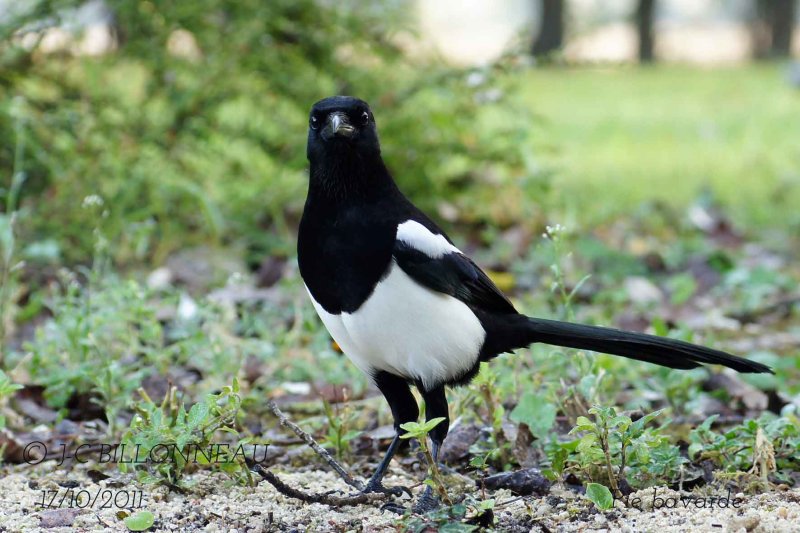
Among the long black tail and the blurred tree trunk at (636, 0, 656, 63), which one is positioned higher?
the blurred tree trunk at (636, 0, 656, 63)

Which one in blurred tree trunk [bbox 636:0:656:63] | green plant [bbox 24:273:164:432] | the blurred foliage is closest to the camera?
green plant [bbox 24:273:164:432]

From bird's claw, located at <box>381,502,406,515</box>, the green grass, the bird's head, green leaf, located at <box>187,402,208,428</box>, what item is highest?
the green grass

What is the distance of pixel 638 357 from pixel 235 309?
172 cm

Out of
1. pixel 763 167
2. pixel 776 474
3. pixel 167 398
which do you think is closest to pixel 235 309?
pixel 167 398

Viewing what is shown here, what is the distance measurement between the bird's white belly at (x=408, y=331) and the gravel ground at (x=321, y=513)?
332 millimetres

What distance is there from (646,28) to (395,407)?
1934 centimetres

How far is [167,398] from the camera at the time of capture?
2799mm

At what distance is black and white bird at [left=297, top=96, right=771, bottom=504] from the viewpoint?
2531 mm

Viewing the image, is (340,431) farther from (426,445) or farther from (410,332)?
(426,445)

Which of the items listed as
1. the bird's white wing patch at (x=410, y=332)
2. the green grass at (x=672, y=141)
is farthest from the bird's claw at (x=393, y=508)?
the green grass at (x=672, y=141)

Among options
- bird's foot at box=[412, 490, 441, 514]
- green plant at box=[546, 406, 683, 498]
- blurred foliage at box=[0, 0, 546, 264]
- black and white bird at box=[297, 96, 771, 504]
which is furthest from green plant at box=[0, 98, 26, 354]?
green plant at box=[546, 406, 683, 498]

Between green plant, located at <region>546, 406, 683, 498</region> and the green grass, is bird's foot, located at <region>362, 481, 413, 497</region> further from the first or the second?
the green grass

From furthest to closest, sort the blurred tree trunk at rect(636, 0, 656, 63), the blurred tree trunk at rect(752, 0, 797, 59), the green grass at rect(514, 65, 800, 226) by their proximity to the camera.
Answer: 1. the blurred tree trunk at rect(752, 0, 797, 59)
2. the blurred tree trunk at rect(636, 0, 656, 63)
3. the green grass at rect(514, 65, 800, 226)

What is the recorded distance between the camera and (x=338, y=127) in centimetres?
260
